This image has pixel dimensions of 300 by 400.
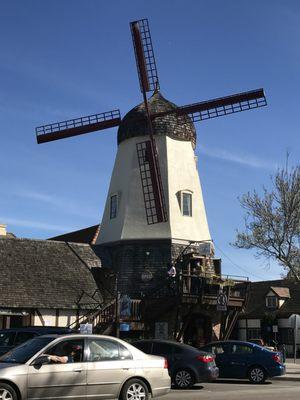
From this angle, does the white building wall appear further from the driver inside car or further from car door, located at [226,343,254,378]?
the driver inside car

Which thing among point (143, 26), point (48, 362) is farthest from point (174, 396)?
point (143, 26)

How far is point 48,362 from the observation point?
1101 centimetres

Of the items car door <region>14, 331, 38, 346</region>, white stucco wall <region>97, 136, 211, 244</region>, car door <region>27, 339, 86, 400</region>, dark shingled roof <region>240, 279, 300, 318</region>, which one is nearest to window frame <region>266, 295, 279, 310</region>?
dark shingled roof <region>240, 279, 300, 318</region>

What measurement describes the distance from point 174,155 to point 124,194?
12.3ft

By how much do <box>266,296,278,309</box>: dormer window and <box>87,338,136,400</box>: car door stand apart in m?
38.9

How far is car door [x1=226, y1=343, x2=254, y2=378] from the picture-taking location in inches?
807

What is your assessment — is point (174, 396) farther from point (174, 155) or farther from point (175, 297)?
point (174, 155)

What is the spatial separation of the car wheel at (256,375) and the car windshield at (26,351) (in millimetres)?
10587

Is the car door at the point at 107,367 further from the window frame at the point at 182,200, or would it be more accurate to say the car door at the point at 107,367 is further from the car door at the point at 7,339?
the window frame at the point at 182,200

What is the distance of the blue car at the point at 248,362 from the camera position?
20.3 m

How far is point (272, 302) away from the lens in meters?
49.3

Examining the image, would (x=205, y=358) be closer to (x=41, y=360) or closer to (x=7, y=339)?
(x=7, y=339)

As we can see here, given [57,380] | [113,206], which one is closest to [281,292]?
[113,206]

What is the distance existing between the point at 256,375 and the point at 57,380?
11.2m
